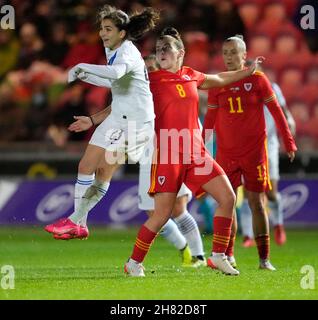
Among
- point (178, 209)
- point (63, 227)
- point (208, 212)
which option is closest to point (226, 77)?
point (178, 209)

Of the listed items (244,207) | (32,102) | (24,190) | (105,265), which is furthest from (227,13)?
(105,265)

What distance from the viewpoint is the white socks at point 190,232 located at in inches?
399

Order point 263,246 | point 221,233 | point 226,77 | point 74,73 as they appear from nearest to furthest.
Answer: point 74,73 < point 221,233 < point 226,77 < point 263,246

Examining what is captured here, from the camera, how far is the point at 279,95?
12508 millimetres

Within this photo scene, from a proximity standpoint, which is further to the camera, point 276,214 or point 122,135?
point 276,214

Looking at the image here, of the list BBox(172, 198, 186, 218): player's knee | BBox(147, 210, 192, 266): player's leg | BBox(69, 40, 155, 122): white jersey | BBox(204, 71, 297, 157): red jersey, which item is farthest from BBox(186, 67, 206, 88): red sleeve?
BBox(147, 210, 192, 266): player's leg

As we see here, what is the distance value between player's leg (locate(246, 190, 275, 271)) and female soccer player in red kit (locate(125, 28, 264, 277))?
100 centimetres

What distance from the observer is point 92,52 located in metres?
19.7

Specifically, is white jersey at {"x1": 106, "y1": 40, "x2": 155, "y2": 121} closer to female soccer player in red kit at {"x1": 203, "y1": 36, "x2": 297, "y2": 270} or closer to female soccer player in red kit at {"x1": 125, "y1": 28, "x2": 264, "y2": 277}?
female soccer player in red kit at {"x1": 125, "y1": 28, "x2": 264, "y2": 277}

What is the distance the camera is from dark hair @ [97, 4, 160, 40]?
344 inches

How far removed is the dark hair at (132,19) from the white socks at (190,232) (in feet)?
7.01

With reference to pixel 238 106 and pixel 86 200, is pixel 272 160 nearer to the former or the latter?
pixel 238 106

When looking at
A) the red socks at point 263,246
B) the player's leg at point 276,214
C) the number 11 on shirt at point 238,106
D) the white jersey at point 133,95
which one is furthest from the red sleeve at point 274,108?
the player's leg at point 276,214

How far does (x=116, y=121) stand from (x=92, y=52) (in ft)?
36.0
